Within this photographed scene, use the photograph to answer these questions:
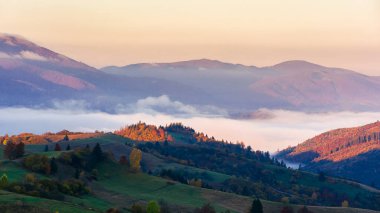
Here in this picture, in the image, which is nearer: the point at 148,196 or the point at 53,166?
the point at 148,196

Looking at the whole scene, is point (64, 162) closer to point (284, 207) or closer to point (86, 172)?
point (86, 172)

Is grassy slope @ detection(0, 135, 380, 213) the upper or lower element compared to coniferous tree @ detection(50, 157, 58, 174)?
lower

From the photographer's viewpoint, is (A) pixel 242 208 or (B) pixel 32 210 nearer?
(B) pixel 32 210

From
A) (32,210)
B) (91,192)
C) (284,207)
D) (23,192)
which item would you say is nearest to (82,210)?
(32,210)

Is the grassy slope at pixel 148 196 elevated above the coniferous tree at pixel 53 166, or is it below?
below

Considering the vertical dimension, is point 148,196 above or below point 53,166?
below

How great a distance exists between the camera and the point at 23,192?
443 feet

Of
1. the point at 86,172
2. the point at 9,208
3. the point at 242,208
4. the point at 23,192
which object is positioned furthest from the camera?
the point at 86,172

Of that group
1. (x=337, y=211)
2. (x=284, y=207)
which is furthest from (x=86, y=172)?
(x=337, y=211)

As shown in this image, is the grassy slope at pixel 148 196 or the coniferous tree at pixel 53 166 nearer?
the grassy slope at pixel 148 196

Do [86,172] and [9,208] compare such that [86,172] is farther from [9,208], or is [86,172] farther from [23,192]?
[9,208]

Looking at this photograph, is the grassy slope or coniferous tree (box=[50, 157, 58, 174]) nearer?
the grassy slope

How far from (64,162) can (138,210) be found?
56.9m

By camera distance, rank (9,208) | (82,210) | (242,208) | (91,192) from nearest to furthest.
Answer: (9,208)
(82,210)
(91,192)
(242,208)
